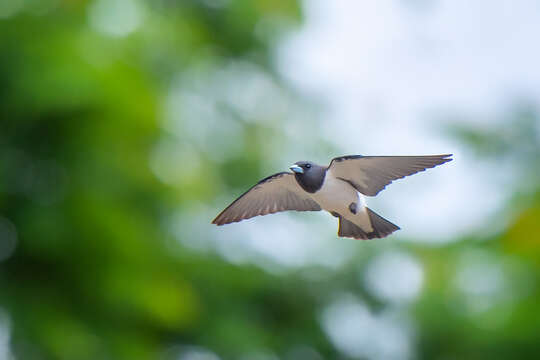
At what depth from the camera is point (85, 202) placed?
22.1ft

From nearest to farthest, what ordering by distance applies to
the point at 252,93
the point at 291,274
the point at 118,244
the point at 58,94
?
the point at 58,94 → the point at 118,244 → the point at 291,274 → the point at 252,93

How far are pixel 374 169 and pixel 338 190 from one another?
0.11 metres

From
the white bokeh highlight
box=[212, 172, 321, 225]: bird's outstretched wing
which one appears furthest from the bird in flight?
the white bokeh highlight

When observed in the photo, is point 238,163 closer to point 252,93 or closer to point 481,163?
point 252,93

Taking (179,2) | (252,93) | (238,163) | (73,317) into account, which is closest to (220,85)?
(252,93)

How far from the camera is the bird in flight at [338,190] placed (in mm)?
1812

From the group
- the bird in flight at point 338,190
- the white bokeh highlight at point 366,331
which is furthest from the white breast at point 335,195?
the white bokeh highlight at point 366,331

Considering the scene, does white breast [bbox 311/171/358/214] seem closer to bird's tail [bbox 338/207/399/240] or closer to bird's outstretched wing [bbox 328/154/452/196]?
bird's outstretched wing [bbox 328/154/452/196]

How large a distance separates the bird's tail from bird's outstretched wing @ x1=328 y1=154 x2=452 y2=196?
202 mm

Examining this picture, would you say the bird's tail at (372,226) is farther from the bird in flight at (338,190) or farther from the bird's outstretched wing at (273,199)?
the bird's outstretched wing at (273,199)

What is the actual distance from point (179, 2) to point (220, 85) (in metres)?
1.21

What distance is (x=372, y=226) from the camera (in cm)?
217

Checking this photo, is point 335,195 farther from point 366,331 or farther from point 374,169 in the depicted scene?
point 366,331

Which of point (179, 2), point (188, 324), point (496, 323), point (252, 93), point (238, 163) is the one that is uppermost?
point (179, 2)
